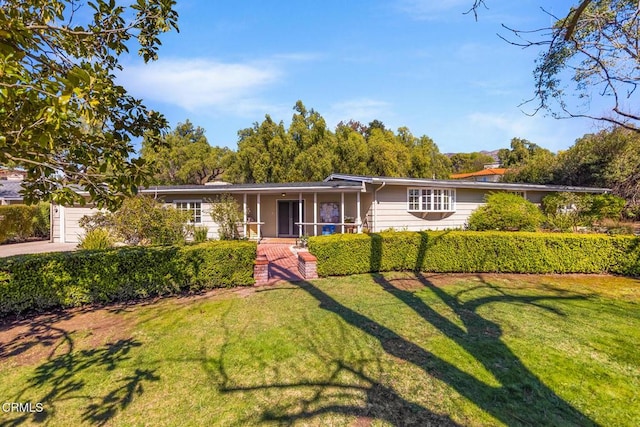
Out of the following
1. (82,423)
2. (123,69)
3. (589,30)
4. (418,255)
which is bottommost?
(82,423)

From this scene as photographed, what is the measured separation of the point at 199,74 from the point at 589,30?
34.3 ft

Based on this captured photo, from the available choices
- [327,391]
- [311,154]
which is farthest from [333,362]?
[311,154]

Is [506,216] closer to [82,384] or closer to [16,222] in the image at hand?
[82,384]

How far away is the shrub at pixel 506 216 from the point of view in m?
11.3

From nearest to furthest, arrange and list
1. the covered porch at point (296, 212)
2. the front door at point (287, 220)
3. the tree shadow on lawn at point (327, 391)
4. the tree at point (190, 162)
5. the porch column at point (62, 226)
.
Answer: the tree shadow on lawn at point (327, 391) < the covered porch at point (296, 212) < the porch column at point (62, 226) < the front door at point (287, 220) < the tree at point (190, 162)

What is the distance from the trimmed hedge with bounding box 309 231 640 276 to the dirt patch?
500cm

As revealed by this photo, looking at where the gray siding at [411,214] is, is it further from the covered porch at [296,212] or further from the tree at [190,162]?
the tree at [190,162]

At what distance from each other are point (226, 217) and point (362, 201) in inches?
247

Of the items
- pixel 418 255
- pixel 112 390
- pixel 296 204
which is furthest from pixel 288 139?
pixel 112 390

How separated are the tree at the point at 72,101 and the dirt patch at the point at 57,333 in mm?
2349

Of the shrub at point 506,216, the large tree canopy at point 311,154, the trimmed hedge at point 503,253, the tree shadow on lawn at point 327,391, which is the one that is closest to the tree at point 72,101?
the tree shadow on lawn at point 327,391

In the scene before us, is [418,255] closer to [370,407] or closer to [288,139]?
[370,407]

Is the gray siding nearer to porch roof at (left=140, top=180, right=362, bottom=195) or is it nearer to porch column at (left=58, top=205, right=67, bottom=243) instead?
porch roof at (left=140, top=180, right=362, bottom=195)

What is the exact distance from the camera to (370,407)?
2.69m
